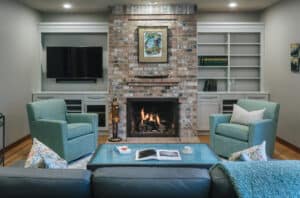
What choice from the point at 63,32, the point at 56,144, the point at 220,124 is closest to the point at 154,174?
the point at 56,144

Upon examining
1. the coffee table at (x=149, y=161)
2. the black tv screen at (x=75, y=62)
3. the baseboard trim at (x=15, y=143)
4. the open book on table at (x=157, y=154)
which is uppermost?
the black tv screen at (x=75, y=62)

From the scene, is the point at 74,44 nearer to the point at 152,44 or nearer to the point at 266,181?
the point at 152,44

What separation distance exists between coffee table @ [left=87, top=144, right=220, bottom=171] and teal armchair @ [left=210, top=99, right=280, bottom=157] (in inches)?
31.3

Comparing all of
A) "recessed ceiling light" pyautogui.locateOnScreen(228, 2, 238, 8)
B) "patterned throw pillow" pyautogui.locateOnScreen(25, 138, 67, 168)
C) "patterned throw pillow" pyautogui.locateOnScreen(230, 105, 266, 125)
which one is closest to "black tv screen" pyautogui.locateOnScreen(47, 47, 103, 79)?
"recessed ceiling light" pyautogui.locateOnScreen(228, 2, 238, 8)

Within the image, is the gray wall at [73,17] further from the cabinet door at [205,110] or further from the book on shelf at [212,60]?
the cabinet door at [205,110]

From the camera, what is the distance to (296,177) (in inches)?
59.4

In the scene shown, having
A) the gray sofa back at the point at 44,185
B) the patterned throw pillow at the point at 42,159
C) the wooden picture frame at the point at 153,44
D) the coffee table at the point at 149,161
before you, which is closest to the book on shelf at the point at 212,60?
the wooden picture frame at the point at 153,44

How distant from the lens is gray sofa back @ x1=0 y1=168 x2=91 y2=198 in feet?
4.99

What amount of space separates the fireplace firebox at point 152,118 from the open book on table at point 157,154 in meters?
2.66

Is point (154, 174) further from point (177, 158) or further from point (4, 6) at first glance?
point (4, 6)

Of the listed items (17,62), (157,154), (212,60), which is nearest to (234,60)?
(212,60)

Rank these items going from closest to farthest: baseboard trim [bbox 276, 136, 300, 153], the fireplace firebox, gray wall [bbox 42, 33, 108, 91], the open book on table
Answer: the open book on table → baseboard trim [bbox 276, 136, 300, 153] → the fireplace firebox → gray wall [bbox 42, 33, 108, 91]

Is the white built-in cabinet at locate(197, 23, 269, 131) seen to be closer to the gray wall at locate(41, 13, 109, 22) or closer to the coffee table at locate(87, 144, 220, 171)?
the gray wall at locate(41, 13, 109, 22)

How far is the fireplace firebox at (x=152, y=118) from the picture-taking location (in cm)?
643
